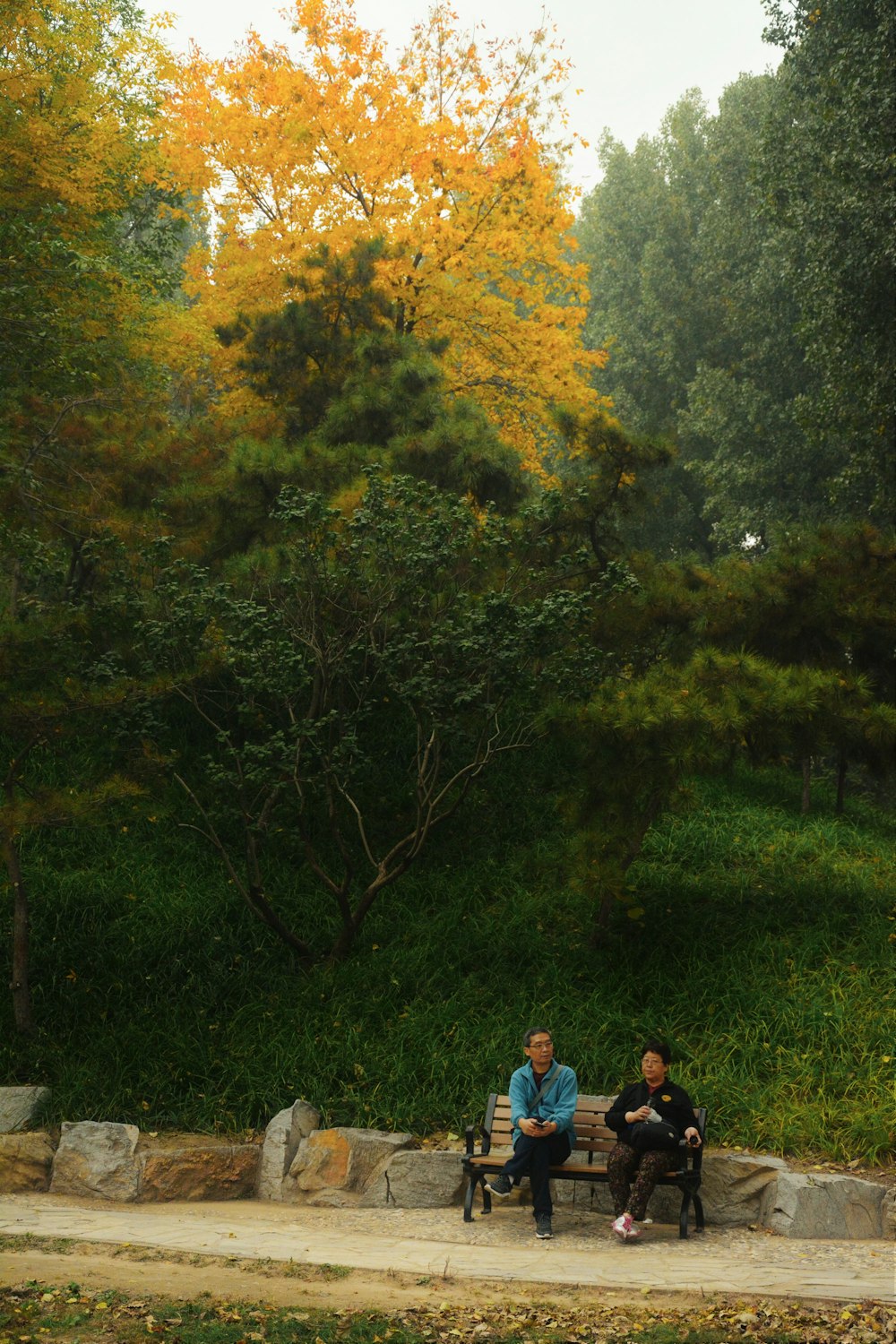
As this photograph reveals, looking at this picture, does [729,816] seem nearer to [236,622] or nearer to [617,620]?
[617,620]

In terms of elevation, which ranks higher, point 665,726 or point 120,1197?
point 665,726

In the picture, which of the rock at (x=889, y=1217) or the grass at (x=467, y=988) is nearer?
the rock at (x=889, y=1217)

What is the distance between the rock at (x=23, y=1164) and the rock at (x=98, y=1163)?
0.24 feet

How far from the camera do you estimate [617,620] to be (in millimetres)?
9633

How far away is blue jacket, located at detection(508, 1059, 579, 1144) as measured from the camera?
6.26m

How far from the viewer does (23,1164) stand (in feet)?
23.1

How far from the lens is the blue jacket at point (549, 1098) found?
20.5 ft

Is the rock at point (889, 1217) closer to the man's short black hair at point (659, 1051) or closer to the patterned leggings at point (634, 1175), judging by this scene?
the patterned leggings at point (634, 1175)

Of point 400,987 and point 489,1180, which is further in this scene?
point 400,987

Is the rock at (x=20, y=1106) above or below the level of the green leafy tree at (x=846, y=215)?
below

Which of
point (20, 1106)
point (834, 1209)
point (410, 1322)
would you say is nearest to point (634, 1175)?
point (834, 1209)

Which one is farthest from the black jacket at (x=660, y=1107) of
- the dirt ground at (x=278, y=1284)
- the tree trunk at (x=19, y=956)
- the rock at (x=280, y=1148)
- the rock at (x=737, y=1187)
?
the tree trunk at (x=19, y=956)

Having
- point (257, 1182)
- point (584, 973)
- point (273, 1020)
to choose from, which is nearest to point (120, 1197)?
point (257, 1182)

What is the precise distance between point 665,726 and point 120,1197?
4554mm
